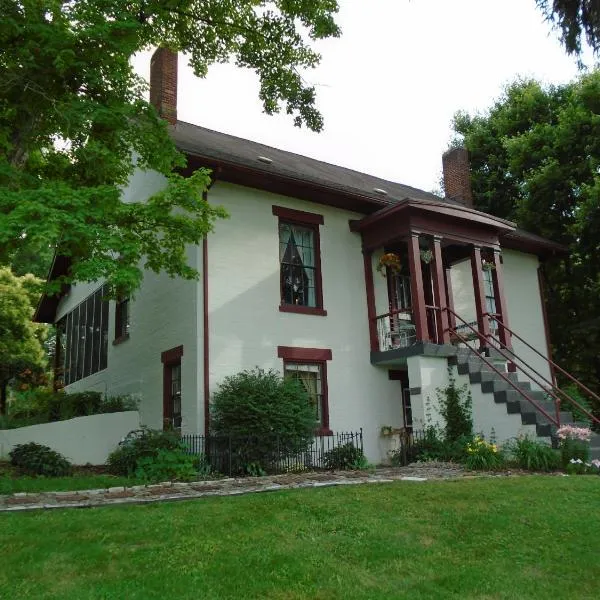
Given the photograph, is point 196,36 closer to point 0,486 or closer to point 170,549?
point 0,486

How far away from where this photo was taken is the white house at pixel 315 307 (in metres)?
A: 13.1

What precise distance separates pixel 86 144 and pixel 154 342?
5.30m

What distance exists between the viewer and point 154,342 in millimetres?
14906

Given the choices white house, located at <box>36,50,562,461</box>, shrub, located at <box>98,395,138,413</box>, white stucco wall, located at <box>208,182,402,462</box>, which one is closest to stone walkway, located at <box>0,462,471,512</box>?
white house, located at <box>36,50,562,461</box>

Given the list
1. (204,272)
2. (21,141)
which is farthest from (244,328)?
(21,141)

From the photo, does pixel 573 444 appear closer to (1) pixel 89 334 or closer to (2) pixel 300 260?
(2) pixel 300 260

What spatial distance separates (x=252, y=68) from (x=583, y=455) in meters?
10.5

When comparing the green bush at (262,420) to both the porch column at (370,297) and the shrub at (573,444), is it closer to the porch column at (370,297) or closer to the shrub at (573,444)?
the porch column at (370,297)

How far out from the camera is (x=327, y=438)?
44.4 feet

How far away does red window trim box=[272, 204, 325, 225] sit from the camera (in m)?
14.6

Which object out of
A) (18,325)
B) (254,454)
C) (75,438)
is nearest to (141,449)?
(254,454)

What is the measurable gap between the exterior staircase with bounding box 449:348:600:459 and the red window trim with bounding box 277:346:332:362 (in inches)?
108

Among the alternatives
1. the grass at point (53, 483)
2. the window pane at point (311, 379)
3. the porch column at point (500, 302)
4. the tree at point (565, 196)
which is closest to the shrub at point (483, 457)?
the window pane at point (311, 379)

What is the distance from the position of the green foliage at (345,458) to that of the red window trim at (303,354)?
2082mm
